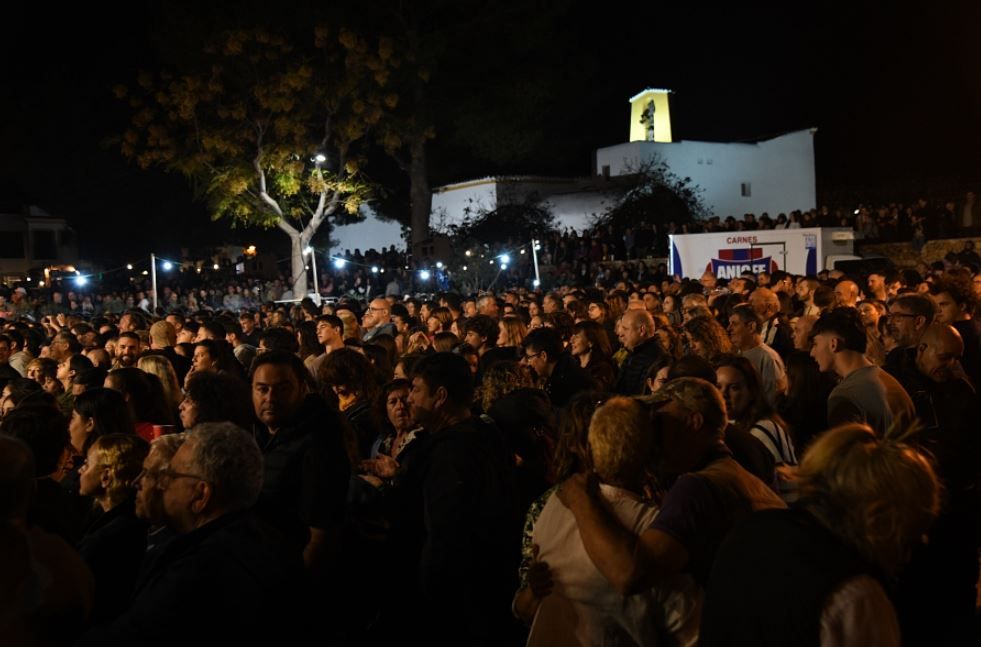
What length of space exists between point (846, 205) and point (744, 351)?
30541 millimetres

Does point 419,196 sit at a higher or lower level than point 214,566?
higher

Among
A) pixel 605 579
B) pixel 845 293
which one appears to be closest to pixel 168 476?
pixel 605 579

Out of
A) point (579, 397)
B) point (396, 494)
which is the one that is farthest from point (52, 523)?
point (579, 397)

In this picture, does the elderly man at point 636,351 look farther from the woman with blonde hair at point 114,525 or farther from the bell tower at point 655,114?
the bell tower at point 655,114

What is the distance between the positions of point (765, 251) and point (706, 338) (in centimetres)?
1058

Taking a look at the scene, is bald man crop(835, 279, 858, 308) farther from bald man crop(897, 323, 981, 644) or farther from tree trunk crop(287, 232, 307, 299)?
tree trunk crop(287, 232, 307, 299)

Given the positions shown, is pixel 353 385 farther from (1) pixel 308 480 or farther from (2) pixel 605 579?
(2) pixel 605 579

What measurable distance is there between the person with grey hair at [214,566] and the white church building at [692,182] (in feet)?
97.0

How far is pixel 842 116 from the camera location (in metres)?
42.1

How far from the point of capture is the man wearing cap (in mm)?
2670

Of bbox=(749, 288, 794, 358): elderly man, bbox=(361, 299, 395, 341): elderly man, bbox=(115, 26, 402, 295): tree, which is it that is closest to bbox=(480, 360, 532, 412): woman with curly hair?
bbox=(749, 288, 794, 358): elderly man

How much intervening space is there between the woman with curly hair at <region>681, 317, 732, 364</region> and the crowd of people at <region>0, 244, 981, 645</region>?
3 centimetres

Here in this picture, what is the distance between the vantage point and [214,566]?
2.50 metres

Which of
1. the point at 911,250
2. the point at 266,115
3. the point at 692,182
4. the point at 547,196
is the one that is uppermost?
the point at 266,115
